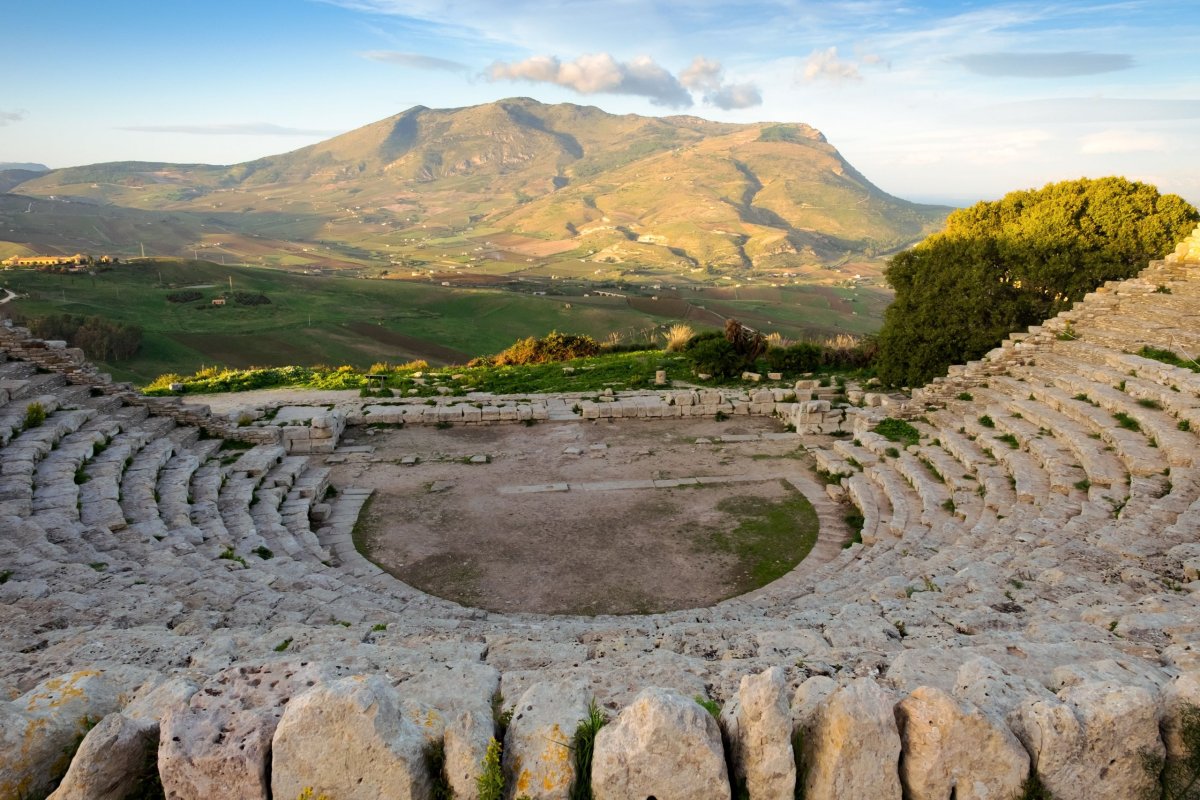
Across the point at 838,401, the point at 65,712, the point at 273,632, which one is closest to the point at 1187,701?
the point at 65,712

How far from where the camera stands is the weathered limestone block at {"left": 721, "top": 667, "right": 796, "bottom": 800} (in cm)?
309

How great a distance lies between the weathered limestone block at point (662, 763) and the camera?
305 cm

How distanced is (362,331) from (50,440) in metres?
45.7

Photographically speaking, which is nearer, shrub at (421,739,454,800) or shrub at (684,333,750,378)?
shrub at (421,739,454,800)

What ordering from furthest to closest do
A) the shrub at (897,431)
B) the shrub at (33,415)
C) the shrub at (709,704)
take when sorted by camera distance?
the shrub at (897,431) < the shrub at (33,415) < the shrub at (709,704)

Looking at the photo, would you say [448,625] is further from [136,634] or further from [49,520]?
[49,520]

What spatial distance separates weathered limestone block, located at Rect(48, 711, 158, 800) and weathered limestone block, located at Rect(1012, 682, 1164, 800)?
4.06 m

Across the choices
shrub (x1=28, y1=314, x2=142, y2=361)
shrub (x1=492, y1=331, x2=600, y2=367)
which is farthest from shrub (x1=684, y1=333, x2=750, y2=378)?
shrub (x1=28, y1=314, x2=142, y2=361)

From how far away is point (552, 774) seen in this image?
10.2ft

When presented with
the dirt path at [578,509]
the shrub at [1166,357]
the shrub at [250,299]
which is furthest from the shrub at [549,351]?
the shrub at [250,299]

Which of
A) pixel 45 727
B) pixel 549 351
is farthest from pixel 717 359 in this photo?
pixel 45 727

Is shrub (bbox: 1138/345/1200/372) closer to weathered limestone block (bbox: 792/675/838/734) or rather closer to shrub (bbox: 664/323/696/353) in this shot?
weathered limestone block (bbox: 792/675/838/734)

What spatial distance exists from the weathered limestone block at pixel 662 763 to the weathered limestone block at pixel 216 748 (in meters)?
1.49

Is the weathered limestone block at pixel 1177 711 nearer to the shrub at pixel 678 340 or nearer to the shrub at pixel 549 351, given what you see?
the shrub at pixel 678 340
